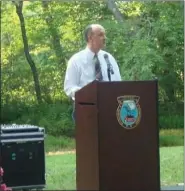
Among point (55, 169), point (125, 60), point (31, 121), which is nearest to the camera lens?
point (55, 169)

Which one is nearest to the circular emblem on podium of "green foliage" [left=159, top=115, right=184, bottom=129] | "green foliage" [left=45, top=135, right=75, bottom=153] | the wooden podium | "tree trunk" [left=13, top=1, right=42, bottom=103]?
the wooden podium

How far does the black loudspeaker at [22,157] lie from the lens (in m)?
4.09

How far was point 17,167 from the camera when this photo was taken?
13.5ft

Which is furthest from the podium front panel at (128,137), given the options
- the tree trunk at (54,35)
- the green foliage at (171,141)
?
the tree trunk at (54,35)

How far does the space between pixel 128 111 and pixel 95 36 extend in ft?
2.73

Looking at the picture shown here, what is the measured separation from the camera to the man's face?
3621 millimetres

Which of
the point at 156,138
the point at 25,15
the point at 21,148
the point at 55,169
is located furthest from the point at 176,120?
the point at 156,138

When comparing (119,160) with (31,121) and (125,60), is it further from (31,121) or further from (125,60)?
(31,121)

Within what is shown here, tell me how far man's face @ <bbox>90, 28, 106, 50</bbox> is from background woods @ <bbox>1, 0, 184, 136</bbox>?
11.5 feet

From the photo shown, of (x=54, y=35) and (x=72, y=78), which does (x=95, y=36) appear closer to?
(x=72, y=78)

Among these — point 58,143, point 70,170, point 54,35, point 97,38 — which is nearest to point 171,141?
point 58,143

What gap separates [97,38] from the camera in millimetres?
3641

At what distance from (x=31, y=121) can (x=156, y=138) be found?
509 centimetres

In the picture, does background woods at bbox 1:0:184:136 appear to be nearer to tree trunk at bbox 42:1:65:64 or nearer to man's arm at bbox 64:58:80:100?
tree trunk at bbox 42:1:65:64
